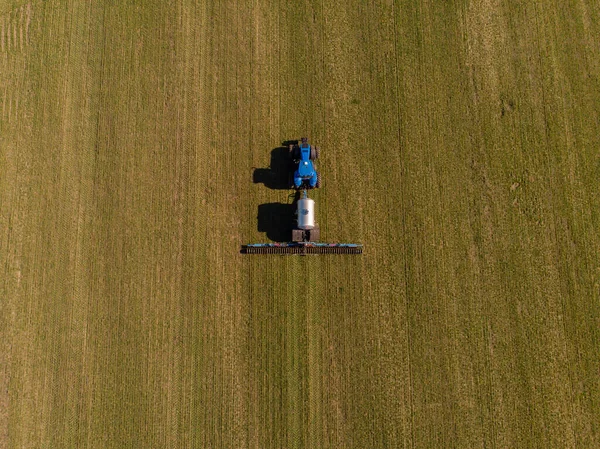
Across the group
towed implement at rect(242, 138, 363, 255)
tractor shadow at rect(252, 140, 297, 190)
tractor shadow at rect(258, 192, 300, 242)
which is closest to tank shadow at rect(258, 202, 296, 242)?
tractor shadow at rect(258, 192, 300, 242)

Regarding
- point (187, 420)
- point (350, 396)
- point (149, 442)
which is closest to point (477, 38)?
point (350, 396)

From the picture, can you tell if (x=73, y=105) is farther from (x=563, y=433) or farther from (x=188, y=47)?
(x=563, y=433)

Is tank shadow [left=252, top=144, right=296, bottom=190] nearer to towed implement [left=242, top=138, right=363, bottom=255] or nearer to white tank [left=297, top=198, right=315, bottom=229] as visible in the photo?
towed implement [left=242, top=138, right=363, bottom=255]

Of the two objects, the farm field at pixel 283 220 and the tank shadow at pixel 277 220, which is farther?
the tank shadow at pixel 277 220

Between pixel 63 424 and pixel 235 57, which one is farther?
pixel 235 57

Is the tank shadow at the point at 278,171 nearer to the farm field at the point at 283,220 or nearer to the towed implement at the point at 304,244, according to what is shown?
the farm field at the point at 283,220

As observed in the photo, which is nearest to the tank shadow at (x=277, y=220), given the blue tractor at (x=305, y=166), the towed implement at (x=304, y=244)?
the towed implement at (x=304, y=244)

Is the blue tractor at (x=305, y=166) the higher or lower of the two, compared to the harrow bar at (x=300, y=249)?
higher
